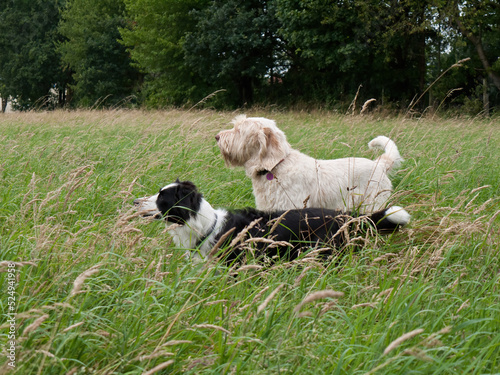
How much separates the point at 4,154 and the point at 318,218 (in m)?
3.94

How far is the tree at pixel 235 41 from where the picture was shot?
23.3 metres

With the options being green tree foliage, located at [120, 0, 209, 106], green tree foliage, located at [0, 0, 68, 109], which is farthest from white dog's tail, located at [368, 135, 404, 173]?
green tree foliage, located at [0, 0, 68, 109]

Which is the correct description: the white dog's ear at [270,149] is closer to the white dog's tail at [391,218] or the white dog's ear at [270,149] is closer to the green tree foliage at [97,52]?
the white dog's tail at [391,218]

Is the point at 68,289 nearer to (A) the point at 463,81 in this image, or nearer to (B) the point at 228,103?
(B) the point at 228,103

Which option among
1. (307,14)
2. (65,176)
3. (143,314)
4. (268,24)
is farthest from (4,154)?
(268,24)

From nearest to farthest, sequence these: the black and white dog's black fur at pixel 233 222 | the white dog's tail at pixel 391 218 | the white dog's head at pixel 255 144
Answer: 1. the white dog's tail at pixel 391 218
2. the black and white dog's black fur at pixel 233 222
3. the white dog's head at pixel 255 144

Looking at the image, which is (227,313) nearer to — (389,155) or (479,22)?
(389,155)

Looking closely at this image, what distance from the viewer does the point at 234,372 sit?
5.33 feet

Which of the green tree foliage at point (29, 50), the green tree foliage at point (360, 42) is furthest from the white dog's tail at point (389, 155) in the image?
the green tree foliage at point (29, 50)

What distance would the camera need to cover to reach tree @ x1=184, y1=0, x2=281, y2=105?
2331 cm

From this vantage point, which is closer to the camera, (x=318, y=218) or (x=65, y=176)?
(x=318, y=218)

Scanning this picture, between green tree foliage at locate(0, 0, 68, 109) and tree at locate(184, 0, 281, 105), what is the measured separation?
2050 cm

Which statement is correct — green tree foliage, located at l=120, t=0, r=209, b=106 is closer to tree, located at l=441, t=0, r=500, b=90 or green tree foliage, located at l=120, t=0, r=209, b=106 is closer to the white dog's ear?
tree, located at l=441, t=0, r=500, b=90

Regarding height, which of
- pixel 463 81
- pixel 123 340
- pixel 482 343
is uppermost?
pixel 463 81
